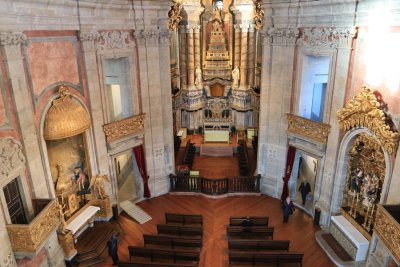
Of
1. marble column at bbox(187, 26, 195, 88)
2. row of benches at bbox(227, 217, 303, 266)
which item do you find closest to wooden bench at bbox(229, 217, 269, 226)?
row of benches at bbox(227, 217, 303, 266)

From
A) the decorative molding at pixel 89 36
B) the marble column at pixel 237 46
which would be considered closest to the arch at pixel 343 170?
the decorative molding at pixel 89 36

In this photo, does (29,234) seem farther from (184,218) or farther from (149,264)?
(184,218)

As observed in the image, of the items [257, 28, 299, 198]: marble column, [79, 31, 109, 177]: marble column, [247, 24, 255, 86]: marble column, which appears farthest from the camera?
[247, 24, 255, 86]: marble column

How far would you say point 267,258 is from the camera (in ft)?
32.5

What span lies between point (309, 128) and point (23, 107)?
9.31m

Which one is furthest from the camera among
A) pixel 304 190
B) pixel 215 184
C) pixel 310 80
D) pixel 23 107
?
pixel 215 184

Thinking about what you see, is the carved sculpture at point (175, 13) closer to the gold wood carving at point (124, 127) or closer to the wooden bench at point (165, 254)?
the gold wood carving at point (124, 127)

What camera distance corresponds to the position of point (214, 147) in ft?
62.5

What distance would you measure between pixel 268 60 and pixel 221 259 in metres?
7.80

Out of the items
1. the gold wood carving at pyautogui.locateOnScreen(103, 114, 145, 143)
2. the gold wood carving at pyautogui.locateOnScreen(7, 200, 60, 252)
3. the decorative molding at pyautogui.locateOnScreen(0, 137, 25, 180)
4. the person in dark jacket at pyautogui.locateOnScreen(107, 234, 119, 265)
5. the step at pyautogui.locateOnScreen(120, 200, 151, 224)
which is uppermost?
the decorative molding at pyautogui.locateOnScreen(0, 137, 25, 180)

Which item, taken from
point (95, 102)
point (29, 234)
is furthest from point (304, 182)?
point (29, 234)

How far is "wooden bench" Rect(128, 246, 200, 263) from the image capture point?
10141 mm

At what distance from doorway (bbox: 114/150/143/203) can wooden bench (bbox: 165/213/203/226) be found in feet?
7.94

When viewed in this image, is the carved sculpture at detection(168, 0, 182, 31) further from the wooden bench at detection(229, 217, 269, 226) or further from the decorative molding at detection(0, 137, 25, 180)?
the decorative molding at detection(0, 137, 25, 180)
